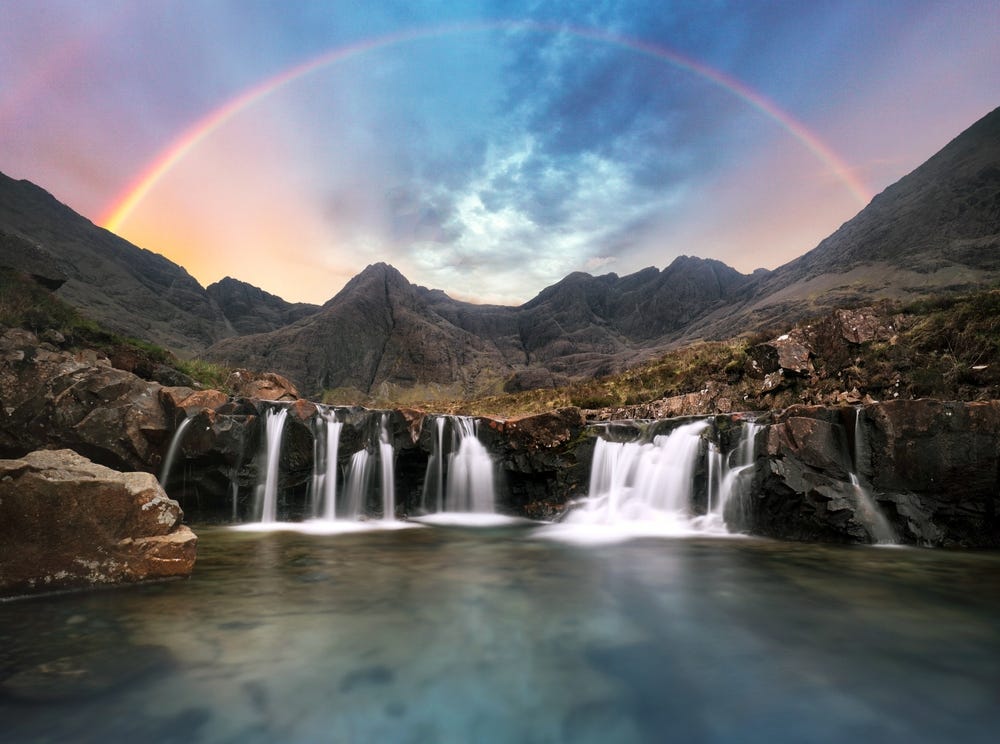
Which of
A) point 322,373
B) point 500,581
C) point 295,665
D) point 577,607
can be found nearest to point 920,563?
point 577,607

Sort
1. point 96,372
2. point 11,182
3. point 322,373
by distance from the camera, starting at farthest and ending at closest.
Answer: point 11,182
point 322,373
point 96,372

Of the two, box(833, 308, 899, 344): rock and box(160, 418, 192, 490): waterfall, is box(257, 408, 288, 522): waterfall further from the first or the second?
box(833, 308, 899, 344): rock

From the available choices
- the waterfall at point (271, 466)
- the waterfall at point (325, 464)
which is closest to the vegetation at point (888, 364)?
the waterfall at point (325, 464)

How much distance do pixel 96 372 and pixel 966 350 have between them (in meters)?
25.1

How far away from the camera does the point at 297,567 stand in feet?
29.0

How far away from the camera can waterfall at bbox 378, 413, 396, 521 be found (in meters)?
15.9

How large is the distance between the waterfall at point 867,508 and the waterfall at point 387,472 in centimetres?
1310

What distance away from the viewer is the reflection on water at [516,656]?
383 cm

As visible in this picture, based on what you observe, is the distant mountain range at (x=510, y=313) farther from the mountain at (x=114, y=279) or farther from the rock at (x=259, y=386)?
the rock at (x=259, y=386)

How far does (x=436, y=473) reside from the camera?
674 inches

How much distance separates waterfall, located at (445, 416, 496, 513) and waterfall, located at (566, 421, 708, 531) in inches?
134

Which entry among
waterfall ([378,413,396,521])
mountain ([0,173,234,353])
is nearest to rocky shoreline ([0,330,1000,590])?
waterfall ([378,413,396,521])

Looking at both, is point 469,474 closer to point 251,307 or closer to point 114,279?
point 114,279

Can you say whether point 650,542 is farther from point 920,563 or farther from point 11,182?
point 11,182
